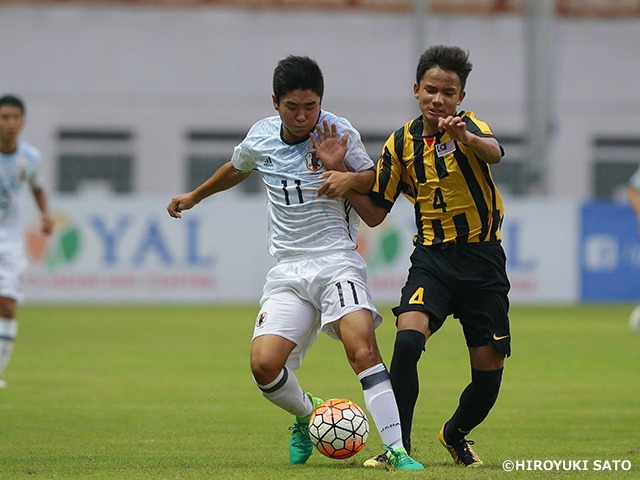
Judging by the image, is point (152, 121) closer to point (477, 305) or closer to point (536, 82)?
point (536, 82)

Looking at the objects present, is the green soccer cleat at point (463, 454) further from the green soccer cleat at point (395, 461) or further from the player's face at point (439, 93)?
the player's face at point (439, 93)

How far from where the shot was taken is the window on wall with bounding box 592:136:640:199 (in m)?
37.2

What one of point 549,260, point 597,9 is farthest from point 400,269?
point 597,9

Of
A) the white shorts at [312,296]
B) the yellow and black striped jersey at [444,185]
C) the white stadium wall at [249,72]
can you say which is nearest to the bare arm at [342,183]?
the yellow and black striped jersey at [444,185]

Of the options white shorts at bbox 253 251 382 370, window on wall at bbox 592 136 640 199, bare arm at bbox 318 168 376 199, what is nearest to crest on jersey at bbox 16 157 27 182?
white shorts at bbox 253 251 382 370

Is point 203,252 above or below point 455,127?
below

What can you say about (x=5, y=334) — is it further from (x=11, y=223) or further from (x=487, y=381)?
(x=487, y=381)

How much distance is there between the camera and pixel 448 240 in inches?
264

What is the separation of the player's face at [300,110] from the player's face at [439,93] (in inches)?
22.7

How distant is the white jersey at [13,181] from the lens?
11.2 meters

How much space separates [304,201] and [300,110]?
1.71 ft

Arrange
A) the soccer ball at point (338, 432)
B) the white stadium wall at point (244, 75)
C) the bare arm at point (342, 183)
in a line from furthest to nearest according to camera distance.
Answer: the white stadium wall at point (244, 75), the bare arm at point (342, 183), the soccer ball at point (338, 432)

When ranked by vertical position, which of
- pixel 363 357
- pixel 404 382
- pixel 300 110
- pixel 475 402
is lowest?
pixel 475 402

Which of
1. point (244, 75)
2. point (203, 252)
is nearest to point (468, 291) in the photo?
point (203, 252)
